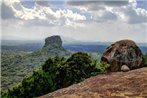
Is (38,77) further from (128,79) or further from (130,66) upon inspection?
(128,79)

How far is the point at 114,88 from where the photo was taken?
25016 millimetres

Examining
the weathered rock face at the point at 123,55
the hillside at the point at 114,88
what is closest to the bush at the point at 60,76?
the weathered rock face at the point at 123,55

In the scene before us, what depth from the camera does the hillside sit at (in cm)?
2372

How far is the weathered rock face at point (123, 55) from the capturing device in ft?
121

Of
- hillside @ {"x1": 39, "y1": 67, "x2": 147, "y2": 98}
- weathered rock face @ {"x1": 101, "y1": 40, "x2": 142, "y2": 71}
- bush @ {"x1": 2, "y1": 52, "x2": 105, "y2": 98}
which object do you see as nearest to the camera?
hillside @ {"x1": 39, "y1": 67, "x2": 147, "y2": 98}

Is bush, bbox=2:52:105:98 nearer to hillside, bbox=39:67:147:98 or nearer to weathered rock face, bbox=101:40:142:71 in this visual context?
weathered rock face, bbox=101:40:142:71

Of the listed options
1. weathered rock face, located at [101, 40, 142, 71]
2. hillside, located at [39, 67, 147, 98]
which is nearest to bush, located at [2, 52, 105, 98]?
weathered rock face, located at [101, 40, 142, 71]

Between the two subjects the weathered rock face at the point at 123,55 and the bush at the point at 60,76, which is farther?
the bush at the point at 60,76

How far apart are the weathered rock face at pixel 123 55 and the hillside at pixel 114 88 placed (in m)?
7.58

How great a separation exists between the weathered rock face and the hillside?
7.58 metres

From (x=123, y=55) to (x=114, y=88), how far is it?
1240 cm

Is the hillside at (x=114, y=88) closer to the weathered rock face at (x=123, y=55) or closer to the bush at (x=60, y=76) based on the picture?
the weathered rock face at (x=123, y=55)

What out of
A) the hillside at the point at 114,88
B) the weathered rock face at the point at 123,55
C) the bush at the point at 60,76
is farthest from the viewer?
the bush at the point at 60,76

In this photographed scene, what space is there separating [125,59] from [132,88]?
12.6 metres
